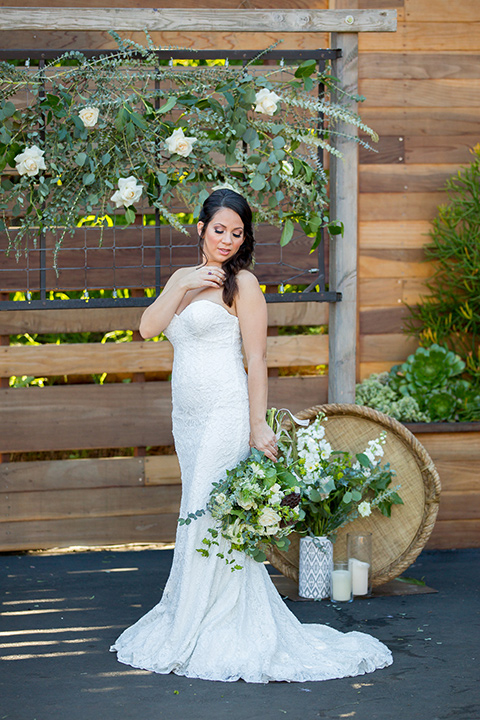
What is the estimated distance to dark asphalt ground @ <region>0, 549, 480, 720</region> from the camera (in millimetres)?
2631

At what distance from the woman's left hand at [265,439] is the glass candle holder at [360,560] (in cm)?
92

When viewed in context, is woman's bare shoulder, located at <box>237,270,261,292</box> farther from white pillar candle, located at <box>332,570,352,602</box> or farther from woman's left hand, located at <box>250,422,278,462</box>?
white pillar candle, located at <box>332,570,352,602</box>

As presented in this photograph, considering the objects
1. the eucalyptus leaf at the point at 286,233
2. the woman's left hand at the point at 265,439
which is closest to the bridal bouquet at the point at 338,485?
the woman's left hand at the point at 265,439

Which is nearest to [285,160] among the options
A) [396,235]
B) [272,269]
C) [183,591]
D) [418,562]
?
[272,269]

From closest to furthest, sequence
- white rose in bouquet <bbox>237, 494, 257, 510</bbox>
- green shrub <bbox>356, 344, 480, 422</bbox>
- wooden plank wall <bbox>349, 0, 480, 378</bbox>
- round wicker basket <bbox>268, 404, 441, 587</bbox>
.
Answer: white rose in bouquet <bbox>237, 494, 257, 510</bbox> < round wicker basket <bbox>268, 404, 441, 587</bbox> < green shrub <bbox>356, 344, 480, 422</bbox> < wooden plank wall <bbox>349, 0, 480, 378</bbox>

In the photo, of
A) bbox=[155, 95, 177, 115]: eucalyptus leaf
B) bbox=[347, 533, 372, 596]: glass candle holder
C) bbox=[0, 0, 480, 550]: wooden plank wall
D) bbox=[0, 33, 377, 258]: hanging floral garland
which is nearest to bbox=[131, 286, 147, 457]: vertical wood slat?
bbox=[0, 0, 480, 550]: wooden plank wall

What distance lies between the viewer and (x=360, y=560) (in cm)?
379

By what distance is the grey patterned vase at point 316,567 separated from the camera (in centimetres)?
375

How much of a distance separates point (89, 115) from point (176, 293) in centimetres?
98

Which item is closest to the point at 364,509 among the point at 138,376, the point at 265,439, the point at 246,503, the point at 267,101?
the point at 265,439

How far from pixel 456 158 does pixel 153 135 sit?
2108mm

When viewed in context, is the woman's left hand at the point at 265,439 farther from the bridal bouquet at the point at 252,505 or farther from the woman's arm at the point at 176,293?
the woman's arm at the point at 176,293

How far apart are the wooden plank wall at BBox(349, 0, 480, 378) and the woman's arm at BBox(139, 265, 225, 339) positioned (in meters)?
2.12

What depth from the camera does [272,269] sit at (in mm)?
4824
